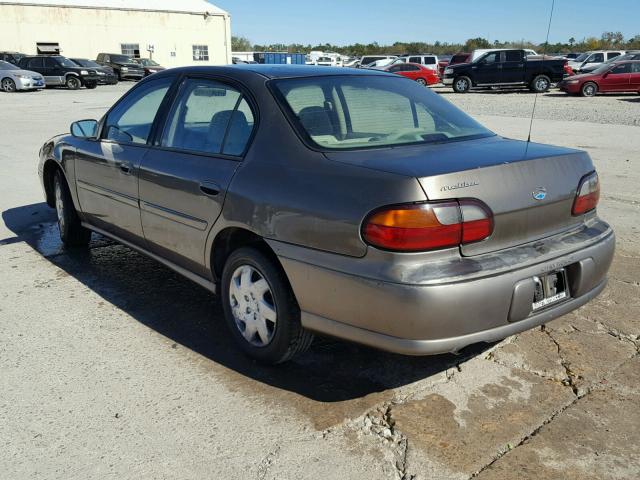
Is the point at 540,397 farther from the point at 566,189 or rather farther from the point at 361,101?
the point at 361,101

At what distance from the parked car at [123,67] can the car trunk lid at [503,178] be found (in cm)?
3775

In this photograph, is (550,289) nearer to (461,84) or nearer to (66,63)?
(461,84)

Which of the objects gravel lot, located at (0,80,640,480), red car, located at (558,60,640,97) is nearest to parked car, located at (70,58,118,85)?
red car, located at (558,60,640,97)

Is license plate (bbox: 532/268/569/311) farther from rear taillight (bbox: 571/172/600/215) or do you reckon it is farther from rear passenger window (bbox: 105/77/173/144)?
rear passenger window (bbox: 105/77/173/144)

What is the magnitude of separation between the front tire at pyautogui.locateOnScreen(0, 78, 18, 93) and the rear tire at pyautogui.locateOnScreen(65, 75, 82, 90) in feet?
10.5

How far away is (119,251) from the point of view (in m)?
5.52

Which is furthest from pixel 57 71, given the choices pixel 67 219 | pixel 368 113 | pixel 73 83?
pixel 368 113

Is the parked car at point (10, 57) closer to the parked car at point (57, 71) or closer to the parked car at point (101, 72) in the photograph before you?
the parked car at point (57, 71)

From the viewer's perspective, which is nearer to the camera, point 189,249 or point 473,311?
point 473,311

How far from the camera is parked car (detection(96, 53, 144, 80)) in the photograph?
37906 mm

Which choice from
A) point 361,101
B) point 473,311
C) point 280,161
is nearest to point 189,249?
point 280,161

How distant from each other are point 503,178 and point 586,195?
70 centimetres

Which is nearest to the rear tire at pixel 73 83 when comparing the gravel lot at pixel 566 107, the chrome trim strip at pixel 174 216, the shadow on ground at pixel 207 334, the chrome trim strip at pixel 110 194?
the gravel lot at pixel 566 107

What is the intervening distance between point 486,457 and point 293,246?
128 cm
